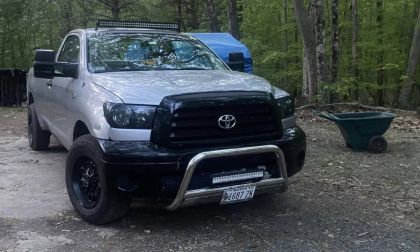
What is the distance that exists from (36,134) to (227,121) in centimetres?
473

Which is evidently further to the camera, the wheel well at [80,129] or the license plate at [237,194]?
the wheel well at [80,129]

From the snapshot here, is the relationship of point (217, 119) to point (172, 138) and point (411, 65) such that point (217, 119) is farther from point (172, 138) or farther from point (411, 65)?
point (411, 65)

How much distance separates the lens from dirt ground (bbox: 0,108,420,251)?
452cm

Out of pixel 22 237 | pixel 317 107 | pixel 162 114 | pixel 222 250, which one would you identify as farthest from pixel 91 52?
pixel 317 107

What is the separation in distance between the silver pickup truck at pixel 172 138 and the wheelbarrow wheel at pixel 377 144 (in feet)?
10.2

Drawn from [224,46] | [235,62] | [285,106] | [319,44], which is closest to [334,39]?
[319,44]

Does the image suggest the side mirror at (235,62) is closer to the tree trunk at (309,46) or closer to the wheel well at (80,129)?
the wheel well at (80,129)

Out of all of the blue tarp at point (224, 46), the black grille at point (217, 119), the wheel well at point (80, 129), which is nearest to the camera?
the black grille at point (217, 119)

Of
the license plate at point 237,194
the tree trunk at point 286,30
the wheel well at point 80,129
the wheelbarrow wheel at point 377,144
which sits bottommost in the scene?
the wheelbarrow wheel at point 377,144

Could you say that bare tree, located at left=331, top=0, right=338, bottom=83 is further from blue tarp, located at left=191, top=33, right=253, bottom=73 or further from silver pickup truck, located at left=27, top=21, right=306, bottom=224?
silver pickup truck, located at left=27, top=21, right=306, bottom=224

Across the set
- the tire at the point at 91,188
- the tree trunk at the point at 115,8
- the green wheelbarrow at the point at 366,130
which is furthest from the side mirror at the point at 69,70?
the tree trunk at the point at 115,8

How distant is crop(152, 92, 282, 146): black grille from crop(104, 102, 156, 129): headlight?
112 millimetres

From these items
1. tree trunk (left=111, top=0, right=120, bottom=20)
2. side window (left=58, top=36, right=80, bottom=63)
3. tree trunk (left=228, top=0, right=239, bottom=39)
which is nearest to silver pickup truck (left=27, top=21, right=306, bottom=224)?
side window (left=58, top=36, right=80, bottom=63)

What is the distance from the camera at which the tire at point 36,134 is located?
26.9 ft
